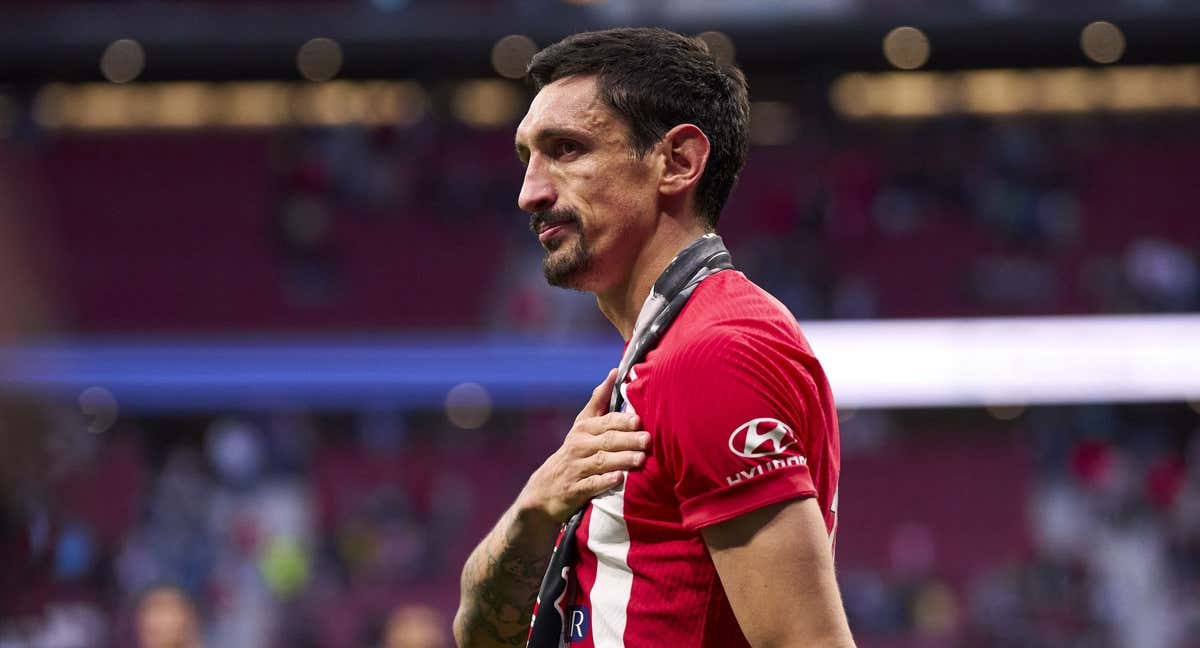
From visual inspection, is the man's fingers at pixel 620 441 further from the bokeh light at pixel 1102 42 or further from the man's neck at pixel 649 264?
the bokeh light at pixel 1102 42

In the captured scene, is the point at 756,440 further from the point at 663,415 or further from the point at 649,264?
the point at 649,264

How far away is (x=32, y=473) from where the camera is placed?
2.24 meters

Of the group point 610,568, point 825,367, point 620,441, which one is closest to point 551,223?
point 620,441

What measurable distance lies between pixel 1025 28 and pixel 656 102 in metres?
16.8

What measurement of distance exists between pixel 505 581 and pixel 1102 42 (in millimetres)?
17672

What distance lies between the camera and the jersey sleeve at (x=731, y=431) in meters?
1.72

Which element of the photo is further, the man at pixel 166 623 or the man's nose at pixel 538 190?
the man at pixel 166 623

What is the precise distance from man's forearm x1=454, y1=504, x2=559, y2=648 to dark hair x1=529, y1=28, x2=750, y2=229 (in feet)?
1.80

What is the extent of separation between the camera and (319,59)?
725 inches

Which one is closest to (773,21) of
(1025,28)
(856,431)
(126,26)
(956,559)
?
(1025,28)

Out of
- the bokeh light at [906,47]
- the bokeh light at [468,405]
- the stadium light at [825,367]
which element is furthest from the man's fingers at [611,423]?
the bokeh light at [906,47]

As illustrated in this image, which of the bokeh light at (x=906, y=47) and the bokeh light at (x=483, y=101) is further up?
the bokeh light at (x=906, y=47)

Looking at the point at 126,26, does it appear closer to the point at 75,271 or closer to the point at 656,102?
the point at 75,271

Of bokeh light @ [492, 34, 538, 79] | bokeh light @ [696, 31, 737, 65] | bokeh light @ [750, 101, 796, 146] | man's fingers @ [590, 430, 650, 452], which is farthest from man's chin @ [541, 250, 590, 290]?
bokeh light @ [750, 101, 796, 146]
